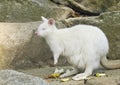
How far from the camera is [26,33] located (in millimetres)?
8766

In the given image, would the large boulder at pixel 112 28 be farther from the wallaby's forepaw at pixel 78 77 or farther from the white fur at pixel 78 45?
the wallaby's forepaw at pixel 78 77

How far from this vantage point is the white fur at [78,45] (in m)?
7.55

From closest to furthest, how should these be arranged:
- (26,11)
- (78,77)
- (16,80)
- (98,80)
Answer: (16,80)
(98,80)
(78,77)
(26,11)

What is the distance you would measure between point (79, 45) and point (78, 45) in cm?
2

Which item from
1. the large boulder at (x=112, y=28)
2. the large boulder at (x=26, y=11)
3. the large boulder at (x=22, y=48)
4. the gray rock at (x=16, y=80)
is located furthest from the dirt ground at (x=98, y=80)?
the large boulder at (x=26, y=11)

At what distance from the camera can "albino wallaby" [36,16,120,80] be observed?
755 centimetres

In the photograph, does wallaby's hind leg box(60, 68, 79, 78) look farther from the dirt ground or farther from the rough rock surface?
the rough rock surface

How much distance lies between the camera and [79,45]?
760 centimetres

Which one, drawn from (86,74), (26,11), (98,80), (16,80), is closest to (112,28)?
(86,74)

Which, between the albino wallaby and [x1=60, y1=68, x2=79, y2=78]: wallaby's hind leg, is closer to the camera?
the albino wallaby

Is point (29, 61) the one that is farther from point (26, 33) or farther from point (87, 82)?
point (87, 82)

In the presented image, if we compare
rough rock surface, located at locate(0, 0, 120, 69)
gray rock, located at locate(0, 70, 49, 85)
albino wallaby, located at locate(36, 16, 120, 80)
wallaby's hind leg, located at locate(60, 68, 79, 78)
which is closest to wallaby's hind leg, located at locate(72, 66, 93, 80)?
albino wallaby, located at locate(36, 16, 120, 80)

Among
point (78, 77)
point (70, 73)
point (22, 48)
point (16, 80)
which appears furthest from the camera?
point (22, 48)

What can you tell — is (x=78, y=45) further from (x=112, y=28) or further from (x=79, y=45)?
(x=112, y=28)
